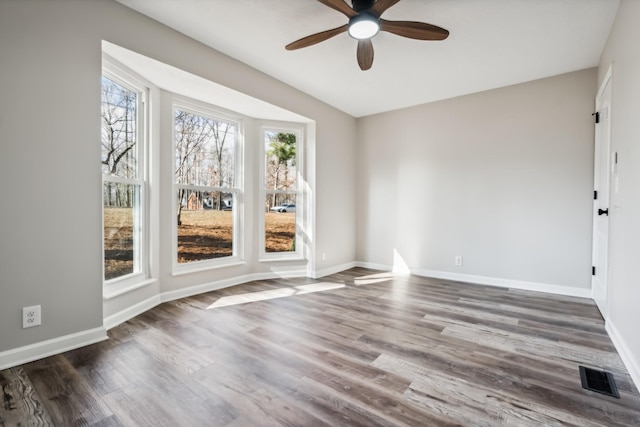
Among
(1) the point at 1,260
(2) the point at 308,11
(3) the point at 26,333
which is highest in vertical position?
(2) the point at 308,11

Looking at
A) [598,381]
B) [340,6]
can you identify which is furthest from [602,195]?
[340,6]

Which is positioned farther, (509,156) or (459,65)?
(509,156)

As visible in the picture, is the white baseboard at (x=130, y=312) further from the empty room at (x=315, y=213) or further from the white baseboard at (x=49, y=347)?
the white baseboard at (x=49, y=347)

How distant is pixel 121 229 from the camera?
2.90 metres

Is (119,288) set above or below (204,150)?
below

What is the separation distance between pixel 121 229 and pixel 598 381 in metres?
3.91

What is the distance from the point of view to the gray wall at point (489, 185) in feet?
11.8

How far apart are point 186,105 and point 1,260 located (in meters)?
2.35

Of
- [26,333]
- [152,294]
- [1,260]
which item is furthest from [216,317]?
[1,260]

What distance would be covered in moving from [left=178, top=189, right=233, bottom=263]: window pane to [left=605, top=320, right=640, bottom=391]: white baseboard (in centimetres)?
400

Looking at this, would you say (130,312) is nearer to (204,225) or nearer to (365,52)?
(204,225)

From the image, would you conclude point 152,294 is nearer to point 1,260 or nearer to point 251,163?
point 1,260

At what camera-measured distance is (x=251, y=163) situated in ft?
14.2

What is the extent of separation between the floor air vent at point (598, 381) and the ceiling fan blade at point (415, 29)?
2.55 meters
